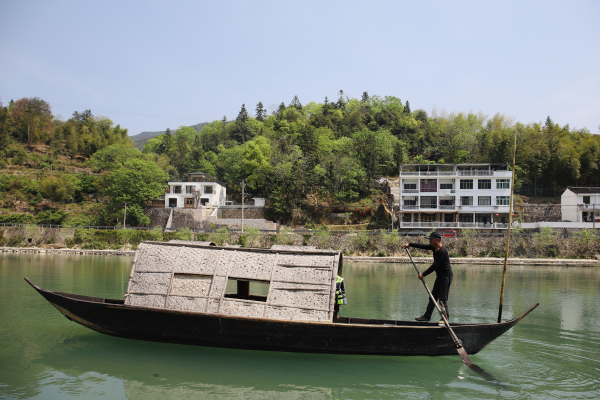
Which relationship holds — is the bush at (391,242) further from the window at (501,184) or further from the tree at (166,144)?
the tree at (166,144)

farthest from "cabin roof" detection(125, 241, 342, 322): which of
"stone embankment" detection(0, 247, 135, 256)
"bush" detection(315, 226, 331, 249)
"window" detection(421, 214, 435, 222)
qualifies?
"window" detection(421, 214, 435, 222)

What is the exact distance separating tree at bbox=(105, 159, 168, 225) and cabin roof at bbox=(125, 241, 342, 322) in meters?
42.8

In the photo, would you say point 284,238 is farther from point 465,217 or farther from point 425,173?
point 465,217

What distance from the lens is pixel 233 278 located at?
10.2m

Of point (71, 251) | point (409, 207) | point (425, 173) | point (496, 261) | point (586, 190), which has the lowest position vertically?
point (71, 251)

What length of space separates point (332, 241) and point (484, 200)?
19813 mm

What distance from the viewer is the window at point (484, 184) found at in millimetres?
47131

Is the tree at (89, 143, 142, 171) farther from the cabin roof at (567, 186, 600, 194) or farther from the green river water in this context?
the cabin roof at (567, 186, 600, 194)

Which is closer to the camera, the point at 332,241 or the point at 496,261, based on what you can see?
the point at 496,261

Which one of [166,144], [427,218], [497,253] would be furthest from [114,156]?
[497,253]

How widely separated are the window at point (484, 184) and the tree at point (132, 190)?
40.6m

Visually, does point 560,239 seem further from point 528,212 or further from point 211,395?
point 211,395

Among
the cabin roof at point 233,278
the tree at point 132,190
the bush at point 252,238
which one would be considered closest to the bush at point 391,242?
the bush at point 252,238

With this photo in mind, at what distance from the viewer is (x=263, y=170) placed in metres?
55.5
